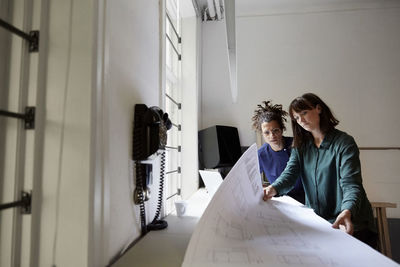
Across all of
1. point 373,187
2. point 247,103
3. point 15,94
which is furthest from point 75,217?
point 373,187

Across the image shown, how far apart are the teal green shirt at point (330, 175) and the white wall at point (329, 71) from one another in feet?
5.55

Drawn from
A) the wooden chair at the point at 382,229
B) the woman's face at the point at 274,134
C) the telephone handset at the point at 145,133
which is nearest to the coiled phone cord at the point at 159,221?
the telephone handset at the point at 145,133

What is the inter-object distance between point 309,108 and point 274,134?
2.00 feet

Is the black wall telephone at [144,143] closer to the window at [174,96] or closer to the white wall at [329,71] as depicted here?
the window at [174,96]

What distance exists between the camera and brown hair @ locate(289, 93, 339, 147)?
1.29m

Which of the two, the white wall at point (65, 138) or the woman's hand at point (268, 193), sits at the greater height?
the white wall at point (65, 138)

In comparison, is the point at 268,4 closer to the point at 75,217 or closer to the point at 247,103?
the point at 247,103

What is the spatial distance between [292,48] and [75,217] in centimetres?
315

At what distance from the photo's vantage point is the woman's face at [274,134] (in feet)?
6.24

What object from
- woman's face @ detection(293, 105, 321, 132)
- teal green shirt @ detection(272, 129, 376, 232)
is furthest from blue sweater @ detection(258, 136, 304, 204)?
woman's face @ detection(293, 105, 321, 132)

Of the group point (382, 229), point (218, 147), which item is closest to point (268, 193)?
point (218, 147)

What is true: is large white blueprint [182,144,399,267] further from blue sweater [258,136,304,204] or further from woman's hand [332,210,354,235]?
blue sweater [258,136,304,204]

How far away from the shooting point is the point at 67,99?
630 mm

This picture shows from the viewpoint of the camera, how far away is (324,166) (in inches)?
48.6
